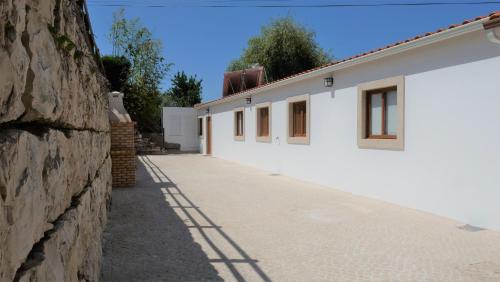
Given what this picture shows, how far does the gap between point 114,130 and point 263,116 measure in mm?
6745

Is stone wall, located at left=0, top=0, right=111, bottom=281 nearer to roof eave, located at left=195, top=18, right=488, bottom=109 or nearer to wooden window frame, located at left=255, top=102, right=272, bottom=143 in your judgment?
roof eave, located at left=195, top=18, right=488, bottom=109

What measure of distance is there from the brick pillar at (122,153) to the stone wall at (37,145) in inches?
306

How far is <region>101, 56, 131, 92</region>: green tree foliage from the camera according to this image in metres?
23.9

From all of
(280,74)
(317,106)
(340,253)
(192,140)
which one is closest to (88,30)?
(340,253)

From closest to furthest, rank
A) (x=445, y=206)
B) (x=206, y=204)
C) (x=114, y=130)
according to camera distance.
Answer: (x=445, y=206)
(x=206, y=204)
(x=114, y=130)

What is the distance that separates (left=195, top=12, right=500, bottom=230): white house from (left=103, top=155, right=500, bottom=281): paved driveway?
0.43 metres

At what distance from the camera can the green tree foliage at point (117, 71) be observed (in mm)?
23891

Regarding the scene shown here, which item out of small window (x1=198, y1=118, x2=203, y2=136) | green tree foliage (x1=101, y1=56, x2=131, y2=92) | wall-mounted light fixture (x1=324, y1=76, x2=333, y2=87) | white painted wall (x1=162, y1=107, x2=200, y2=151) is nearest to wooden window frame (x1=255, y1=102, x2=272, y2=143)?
wall-mounted light fixture (x1=324, y1=76, x2=333, y2=87)

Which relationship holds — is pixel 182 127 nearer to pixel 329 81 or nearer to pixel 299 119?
pixel 299 119

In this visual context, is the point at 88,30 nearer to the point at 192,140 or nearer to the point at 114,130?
the point at 114,130

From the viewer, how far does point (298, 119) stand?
41.4 ft

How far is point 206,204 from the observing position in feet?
26.9

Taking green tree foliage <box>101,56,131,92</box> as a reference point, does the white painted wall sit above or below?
below

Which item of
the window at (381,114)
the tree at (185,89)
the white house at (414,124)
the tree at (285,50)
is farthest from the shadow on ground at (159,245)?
the tree at (185,89)
